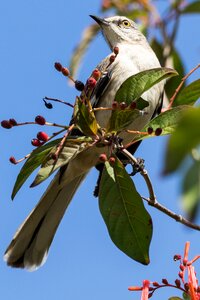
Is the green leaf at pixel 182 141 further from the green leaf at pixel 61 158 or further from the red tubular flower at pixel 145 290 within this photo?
the green leaf at pixel 61 158

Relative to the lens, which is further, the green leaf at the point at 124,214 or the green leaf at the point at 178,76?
the green leaf at the point at 178,76

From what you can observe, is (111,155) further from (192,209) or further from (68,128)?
(192,209)

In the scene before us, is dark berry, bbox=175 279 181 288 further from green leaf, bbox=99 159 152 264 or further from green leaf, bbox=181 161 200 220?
green leaf, bbox=181 161 200 220

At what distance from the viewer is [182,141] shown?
879 mm

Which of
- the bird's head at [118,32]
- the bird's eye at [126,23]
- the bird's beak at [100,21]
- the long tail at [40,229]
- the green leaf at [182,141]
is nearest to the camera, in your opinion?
the green leaf at [182,141]

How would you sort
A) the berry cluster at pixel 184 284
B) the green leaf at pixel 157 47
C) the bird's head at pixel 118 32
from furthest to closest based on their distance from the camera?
the bird's head at pixel 118 32 < the green leaf at pixel 157 47 < the berry cluster at pixel 184 284

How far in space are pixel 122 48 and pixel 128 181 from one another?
288 centimetres

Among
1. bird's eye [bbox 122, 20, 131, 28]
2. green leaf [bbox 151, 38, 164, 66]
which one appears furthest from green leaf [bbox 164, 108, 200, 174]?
bird's eye [bbox 122, 20, 131, 28]

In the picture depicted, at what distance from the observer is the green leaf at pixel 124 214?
3082mm

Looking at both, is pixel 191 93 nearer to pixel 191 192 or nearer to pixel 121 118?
pixel 121 118

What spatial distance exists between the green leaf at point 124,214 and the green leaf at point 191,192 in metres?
2.10

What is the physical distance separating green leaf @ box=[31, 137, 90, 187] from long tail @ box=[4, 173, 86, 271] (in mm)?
1815

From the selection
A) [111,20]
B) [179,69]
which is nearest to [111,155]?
[179,69]

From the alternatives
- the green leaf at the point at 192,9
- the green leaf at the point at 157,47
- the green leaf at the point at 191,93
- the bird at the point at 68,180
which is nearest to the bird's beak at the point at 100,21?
the bird at the point at 68,180
